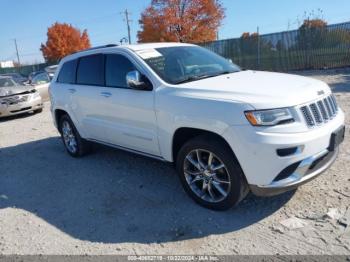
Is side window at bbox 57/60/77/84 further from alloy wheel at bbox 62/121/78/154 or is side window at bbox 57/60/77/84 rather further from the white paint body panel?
the white paint body panel

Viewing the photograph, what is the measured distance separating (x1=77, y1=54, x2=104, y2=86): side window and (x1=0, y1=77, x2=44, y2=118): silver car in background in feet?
23.2

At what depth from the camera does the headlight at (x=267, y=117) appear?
3.31 m

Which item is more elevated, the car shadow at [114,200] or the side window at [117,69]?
the side window at [117,69]

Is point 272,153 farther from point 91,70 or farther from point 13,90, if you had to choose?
point 13,90

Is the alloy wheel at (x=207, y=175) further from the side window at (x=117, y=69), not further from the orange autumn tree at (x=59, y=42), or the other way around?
the orange autumn tree at (x=59, y=42)

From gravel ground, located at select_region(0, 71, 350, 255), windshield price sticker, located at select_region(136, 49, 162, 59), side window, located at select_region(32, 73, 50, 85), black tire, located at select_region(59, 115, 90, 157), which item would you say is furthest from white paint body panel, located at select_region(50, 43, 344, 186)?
side window, located at select_region(32, 73, 50, 85)

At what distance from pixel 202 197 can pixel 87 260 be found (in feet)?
4.61

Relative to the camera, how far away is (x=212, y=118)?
357 centimetres

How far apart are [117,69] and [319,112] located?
2.74 meters

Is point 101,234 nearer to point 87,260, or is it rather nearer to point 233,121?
point 87,260

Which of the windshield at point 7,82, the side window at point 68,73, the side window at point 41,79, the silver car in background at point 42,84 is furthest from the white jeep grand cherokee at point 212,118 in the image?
the side window at point 41,79

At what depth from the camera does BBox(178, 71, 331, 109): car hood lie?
134 inches

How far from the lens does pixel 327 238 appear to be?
3.27 m

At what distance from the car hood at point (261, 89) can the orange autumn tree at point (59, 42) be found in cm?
4988
